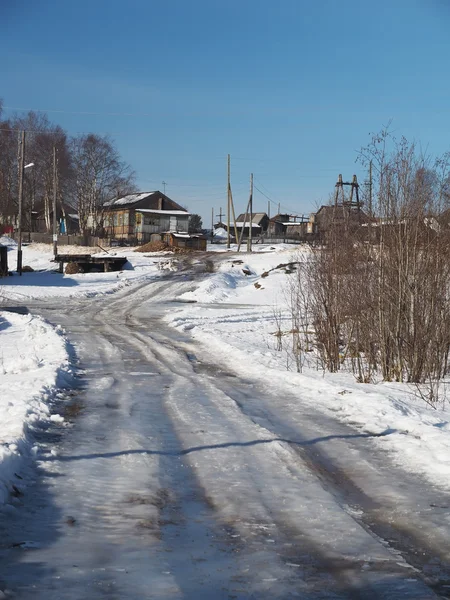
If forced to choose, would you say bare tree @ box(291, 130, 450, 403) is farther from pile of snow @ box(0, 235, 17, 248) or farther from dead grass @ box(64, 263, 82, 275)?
pile of snow @ box(0, 235, 17, 248)

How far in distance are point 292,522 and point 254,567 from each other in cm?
90

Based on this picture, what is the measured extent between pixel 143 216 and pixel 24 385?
205 ft

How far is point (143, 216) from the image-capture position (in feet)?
234

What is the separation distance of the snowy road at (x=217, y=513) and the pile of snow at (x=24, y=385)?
23 cm

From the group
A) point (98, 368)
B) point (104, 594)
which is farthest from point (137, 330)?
point (104, 594)

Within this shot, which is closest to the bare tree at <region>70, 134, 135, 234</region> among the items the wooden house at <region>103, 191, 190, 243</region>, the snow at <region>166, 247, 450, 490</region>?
the wooden house at <region>103, 191, 190, 243</region>

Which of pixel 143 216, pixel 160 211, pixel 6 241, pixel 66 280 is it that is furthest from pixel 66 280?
pixel 160 211

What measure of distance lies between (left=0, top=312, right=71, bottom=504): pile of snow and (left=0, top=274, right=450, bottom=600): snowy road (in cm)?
23

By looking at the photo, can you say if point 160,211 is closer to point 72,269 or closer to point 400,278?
point 72,269

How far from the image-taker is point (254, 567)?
164 inches

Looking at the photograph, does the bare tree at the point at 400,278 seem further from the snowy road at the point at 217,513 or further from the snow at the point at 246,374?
the snowy road at the point at 217,513

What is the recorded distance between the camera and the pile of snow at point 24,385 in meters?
6.17

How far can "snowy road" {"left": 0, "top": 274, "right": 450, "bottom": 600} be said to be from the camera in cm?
394

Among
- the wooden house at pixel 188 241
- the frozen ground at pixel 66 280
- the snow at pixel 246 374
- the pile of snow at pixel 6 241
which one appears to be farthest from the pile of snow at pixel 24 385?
the pile of snow at pixel 6 241
